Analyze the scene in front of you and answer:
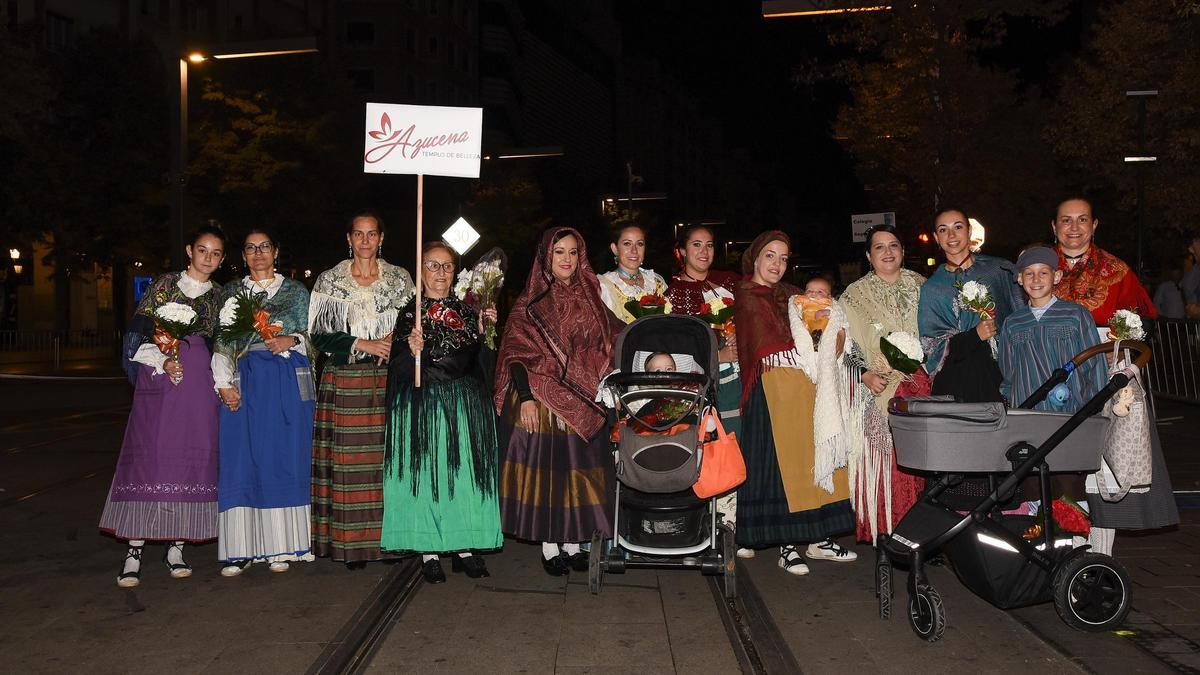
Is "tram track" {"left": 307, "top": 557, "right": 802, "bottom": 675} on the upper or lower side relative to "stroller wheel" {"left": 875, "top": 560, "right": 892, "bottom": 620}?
lower

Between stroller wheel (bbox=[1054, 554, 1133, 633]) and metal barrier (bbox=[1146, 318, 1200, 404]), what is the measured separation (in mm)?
10963

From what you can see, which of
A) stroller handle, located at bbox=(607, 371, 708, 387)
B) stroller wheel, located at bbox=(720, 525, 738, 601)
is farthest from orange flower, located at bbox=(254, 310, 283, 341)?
stroller wheel, located at bbox=(720, 525, 738, 601)

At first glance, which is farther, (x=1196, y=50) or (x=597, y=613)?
(x=1196, y=50)

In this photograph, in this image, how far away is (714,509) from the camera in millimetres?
6125

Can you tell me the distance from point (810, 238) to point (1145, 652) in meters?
159

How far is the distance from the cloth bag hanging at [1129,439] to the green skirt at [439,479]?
3.44 metres

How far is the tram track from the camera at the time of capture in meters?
4.88

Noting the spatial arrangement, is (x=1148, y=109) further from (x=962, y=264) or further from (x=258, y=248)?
(x=258, y=248)

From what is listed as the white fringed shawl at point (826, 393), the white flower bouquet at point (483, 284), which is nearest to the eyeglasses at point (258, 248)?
the white flower bouquet at point (483, 284)

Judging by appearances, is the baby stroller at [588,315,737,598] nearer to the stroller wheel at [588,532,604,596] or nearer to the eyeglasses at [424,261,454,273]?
the stroller wheel at [588,532,604,596]

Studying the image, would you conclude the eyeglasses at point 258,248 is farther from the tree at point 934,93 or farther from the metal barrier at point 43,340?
the metal barrier at point 43,340

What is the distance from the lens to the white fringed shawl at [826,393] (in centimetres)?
664

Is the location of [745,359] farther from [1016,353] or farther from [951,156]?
[951,156]

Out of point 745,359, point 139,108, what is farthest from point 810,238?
point 745,359
